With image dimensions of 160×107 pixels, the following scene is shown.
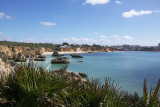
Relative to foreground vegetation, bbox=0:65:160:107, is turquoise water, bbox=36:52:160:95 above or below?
below

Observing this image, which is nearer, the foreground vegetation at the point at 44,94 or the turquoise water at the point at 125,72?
the foreground vegetation at the point at 44,94

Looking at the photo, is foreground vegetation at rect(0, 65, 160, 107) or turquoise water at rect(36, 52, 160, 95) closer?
foreground vegetation at rect(0, 65, 160, 107)

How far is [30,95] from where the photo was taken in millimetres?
2480

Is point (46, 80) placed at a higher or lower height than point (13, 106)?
higher

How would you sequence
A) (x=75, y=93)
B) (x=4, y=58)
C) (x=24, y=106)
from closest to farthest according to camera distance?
(x=24, y=106) → (x=75, y=93) → (x=4, y=58)

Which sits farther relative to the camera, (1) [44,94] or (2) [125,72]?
(2) [125,72]

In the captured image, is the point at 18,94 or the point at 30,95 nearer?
the point at 30,95

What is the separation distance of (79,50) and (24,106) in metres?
112

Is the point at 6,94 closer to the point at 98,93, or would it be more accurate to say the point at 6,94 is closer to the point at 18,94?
the point at 18,94

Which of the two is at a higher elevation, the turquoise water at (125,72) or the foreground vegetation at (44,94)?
the foreground vegetation at (44,94)

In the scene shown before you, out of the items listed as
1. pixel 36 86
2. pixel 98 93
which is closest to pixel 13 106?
pixel 36 86

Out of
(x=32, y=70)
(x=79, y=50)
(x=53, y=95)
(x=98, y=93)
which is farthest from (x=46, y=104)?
(x=79, y=50)

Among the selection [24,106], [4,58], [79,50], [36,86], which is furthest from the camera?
[79,50]

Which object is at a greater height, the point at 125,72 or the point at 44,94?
the point at 44,94
